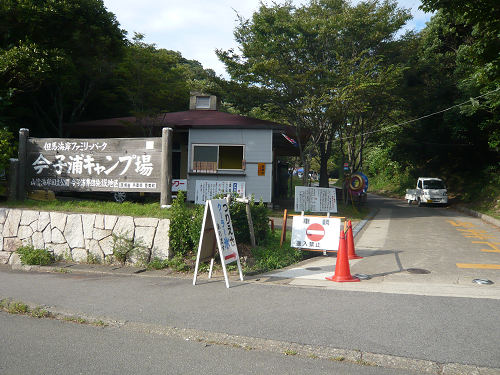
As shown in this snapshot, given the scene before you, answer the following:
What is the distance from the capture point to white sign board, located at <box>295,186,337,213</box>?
13845 millimetres

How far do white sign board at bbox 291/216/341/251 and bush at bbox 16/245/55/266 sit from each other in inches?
201

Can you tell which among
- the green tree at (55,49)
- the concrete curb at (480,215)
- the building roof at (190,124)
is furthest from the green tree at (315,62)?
the concrete curb at (480,215)

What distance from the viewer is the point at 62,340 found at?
3945 millimetres

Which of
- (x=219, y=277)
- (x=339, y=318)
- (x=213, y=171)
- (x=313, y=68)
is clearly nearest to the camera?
(x=339, y=318)

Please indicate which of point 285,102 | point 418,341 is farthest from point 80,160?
point 285,102

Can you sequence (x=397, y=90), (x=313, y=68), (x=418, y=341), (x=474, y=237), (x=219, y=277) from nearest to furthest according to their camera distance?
(x=418, y=341)
(x=219, y=277)
(x=474, y=237)
(x=313, y=68)
(x=397, y=90)

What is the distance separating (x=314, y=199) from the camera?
1448 cm

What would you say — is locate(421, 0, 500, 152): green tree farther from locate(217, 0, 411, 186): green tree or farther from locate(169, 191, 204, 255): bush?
locate(169, 191, 204, 255): bush

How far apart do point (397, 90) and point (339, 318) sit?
64.6 ft

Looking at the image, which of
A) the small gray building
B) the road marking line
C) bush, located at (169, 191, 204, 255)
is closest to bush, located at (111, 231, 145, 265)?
bush, located at (169, 191, 204, 255)

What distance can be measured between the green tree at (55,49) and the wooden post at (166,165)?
299 inches

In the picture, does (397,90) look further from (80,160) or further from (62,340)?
(62,340)

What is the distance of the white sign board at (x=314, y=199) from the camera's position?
45.4ft

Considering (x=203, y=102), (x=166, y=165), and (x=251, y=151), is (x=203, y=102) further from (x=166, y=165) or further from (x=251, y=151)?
(x=166, y=165)
